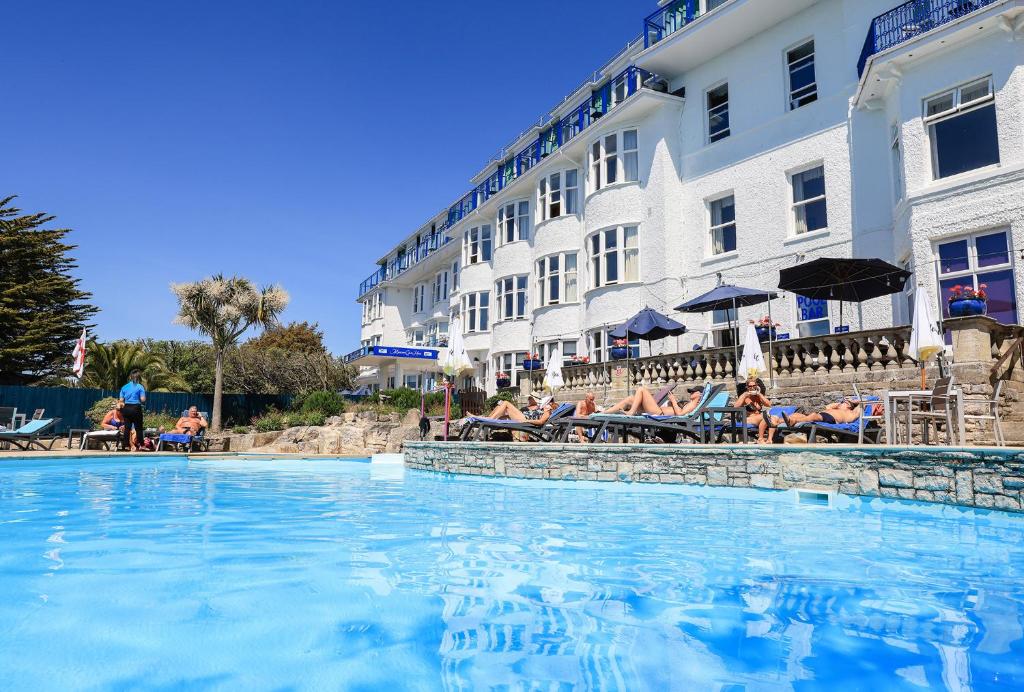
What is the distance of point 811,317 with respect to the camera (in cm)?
1742

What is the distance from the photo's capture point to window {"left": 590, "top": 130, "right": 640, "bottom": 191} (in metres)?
22.5

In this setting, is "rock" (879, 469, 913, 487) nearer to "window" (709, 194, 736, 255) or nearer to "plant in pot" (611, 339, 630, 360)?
"plant in pot" (611, 339, 630, 360)

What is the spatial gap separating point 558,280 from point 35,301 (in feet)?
81.8

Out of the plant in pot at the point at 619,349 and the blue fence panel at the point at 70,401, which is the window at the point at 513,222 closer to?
the plant in pot at the point at 619,349

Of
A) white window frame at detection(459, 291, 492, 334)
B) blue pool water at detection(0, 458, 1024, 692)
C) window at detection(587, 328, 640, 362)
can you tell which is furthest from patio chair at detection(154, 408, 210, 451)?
white window frame at detection(459, 291, 492, 334)

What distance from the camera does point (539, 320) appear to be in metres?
25.2

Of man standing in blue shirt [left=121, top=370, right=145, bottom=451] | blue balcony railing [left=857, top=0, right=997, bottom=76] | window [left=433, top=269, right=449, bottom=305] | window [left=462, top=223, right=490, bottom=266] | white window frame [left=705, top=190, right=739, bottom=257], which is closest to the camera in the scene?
blue balcony railing [left=857, top=0, right=997, bottom=76]

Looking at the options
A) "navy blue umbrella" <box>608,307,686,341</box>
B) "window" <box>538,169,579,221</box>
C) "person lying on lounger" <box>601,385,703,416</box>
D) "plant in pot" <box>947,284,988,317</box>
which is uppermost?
"window" <box>538,169,579,221</box>

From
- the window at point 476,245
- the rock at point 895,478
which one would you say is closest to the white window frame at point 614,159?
the window at point 476,245

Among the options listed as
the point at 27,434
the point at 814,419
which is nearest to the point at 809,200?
the point at 814,419

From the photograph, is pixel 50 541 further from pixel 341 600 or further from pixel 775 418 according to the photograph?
pixel 775 418

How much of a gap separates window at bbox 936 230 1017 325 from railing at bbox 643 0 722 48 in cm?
1120

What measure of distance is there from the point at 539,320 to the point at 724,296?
11121 mm

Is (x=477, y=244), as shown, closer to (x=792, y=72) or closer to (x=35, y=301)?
(x=792, y=72)
